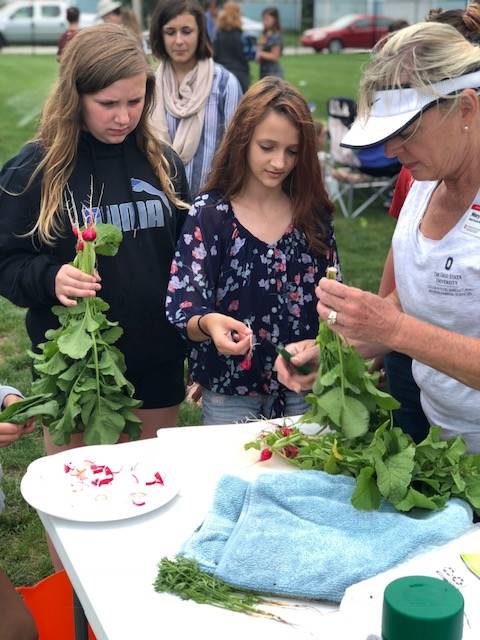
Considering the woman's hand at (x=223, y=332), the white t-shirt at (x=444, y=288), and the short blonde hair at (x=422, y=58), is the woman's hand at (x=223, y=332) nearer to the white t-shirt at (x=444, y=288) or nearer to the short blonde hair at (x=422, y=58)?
the white t-shirt at (x=444, y=288)

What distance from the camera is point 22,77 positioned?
17812 millimetres

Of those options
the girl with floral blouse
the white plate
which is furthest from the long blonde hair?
the white plate

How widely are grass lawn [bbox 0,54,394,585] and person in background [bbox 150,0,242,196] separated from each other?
0.64m

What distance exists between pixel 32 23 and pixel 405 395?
24.0 meters

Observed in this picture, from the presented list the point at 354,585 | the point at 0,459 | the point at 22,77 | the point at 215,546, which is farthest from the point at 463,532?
the point at 22,77

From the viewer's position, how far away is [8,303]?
6129 millimetres

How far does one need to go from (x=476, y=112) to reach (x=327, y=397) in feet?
2.34

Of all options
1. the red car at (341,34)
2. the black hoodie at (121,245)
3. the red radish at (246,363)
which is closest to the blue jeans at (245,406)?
the red radish at (246,363)

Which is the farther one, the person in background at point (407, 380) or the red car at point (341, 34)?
the red car at point (341, 34)

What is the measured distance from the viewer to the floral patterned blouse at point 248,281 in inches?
103

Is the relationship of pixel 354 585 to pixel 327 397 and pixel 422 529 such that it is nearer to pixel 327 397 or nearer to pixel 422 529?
pixel 422 529

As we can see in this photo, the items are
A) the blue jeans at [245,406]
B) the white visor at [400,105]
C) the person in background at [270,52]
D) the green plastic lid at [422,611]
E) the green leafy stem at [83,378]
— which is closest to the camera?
the green plastic lid at [422,611]

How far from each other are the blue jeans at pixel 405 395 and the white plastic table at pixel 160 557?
0.56m

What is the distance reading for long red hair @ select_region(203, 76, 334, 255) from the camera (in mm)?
2607
